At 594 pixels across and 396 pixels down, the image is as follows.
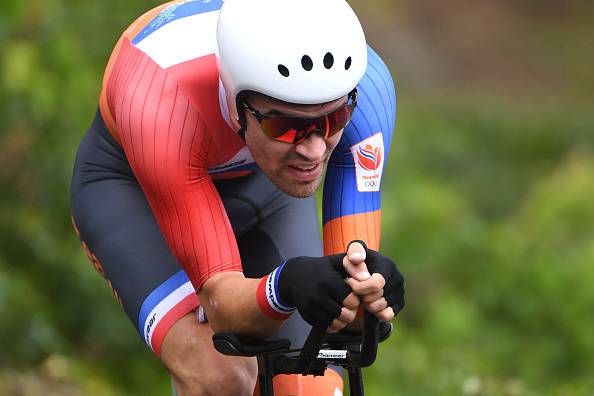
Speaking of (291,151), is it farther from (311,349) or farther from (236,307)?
(311,349)

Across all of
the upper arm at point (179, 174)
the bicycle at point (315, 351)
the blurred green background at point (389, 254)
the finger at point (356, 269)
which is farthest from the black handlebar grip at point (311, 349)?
the blurred green background at point (389, 254)

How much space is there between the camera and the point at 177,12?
5.21 meters

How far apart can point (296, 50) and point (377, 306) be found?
902 mm

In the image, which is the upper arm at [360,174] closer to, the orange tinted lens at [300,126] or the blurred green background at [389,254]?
the orange tinted lens at [300,126]

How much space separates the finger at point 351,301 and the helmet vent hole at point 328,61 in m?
0.80

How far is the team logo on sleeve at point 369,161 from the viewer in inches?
196

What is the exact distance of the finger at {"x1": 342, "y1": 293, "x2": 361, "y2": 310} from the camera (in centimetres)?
412

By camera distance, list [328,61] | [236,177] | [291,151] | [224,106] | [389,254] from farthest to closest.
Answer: [389,254], [236,177], [224,106], [291,151], [328,61]

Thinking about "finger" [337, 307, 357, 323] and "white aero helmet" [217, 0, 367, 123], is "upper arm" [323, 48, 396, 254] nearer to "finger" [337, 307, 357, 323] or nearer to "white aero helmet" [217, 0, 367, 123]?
"white aero helmet" [217, 0, 367, 123]

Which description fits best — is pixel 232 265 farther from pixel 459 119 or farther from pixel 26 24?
pixel 459 119

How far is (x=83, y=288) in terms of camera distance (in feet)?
28.9

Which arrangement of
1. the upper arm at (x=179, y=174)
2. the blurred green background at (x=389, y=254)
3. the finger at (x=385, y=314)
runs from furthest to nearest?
the blurred green background at (x=389, y=254) < the upper arm at (x=179, y=174) < the finger at (x=385, y=314)

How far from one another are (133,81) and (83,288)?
4.09 m

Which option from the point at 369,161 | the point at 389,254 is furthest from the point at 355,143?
the point at 389,254
